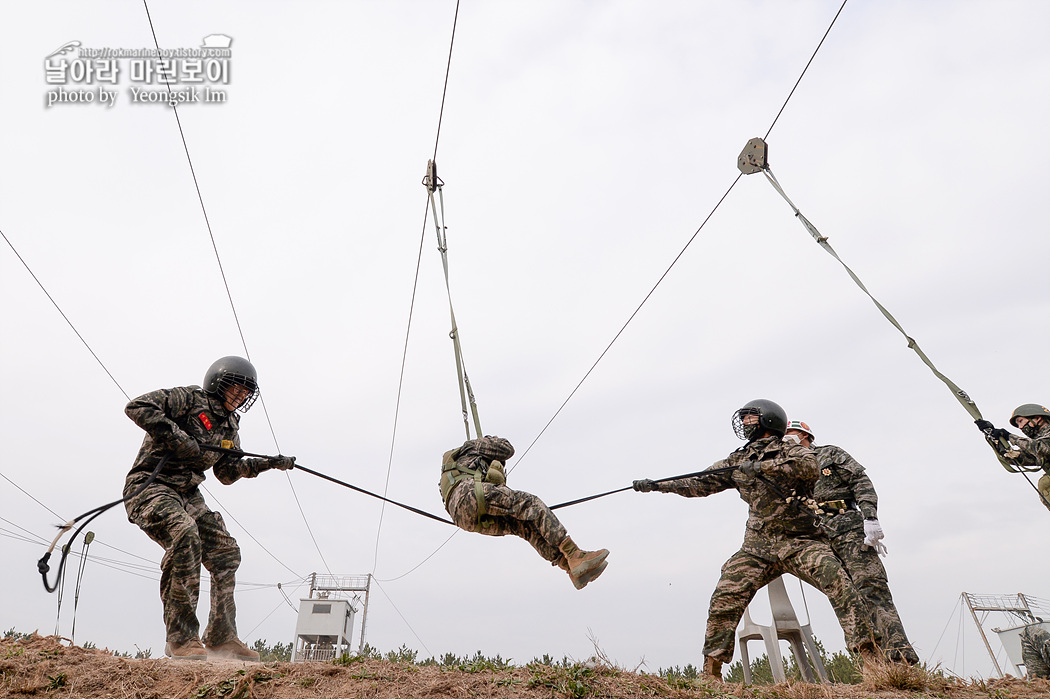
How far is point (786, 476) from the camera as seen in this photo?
22.6 ft

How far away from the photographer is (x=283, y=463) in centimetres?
720

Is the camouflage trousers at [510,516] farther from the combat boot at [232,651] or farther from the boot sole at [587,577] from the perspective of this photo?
the combat boot at [232,651]

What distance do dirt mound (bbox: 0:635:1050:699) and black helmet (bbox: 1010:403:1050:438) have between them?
152 inches

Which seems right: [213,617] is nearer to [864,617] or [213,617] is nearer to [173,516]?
[173,516]

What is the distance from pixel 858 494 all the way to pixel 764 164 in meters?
3.98

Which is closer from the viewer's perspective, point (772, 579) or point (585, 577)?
point (585, 577)

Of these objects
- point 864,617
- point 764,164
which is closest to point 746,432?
point 864,617

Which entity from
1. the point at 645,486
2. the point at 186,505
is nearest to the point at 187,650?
the point at 186,505

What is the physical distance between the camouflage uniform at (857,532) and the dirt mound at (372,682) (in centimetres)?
67

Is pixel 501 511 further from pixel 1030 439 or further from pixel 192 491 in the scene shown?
pixel 1030 439

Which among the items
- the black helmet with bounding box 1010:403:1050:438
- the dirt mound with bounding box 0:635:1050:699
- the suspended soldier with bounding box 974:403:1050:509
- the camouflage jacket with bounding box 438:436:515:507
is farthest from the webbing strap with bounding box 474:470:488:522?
the black helmet with bounding box 1010:403:1050:438

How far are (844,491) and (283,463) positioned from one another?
6.67 metres

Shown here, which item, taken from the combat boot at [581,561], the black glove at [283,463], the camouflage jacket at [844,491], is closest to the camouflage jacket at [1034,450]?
the camouflage jacket at [844,491]

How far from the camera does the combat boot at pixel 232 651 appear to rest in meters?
6.23
